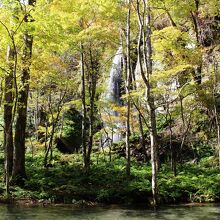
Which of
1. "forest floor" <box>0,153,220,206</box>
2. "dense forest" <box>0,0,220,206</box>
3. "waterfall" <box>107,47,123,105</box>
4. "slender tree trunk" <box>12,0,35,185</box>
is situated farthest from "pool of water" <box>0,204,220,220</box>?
"waterfall" <box>107,47,123,105</box>

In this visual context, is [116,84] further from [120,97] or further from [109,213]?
[109,213]

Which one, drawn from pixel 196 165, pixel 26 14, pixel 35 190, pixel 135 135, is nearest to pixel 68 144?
pixel 135 135

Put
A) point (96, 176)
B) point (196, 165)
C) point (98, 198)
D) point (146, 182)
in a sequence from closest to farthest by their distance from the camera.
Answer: point (98, 198) < point (146, 182) < point (96, 176) < point (196, 165)

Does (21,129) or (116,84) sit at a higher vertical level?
(116,84)

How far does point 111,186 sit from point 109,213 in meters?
2.77

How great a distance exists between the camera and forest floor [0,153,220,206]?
12430mm

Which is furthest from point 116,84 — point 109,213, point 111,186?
point 109,213

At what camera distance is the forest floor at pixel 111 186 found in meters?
12.4

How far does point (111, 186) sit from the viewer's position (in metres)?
13.4

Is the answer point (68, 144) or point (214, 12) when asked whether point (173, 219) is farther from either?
point (68, 144)

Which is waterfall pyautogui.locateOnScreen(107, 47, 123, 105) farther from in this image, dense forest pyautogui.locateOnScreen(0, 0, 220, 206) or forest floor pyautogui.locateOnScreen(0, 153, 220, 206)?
forest floor pyautogui.locateOnScreen(0, 153, 220, 206)

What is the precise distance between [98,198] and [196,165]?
647 centimetres

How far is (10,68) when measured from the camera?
12789mm

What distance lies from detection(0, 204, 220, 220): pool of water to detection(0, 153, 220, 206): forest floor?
989 millimetres
